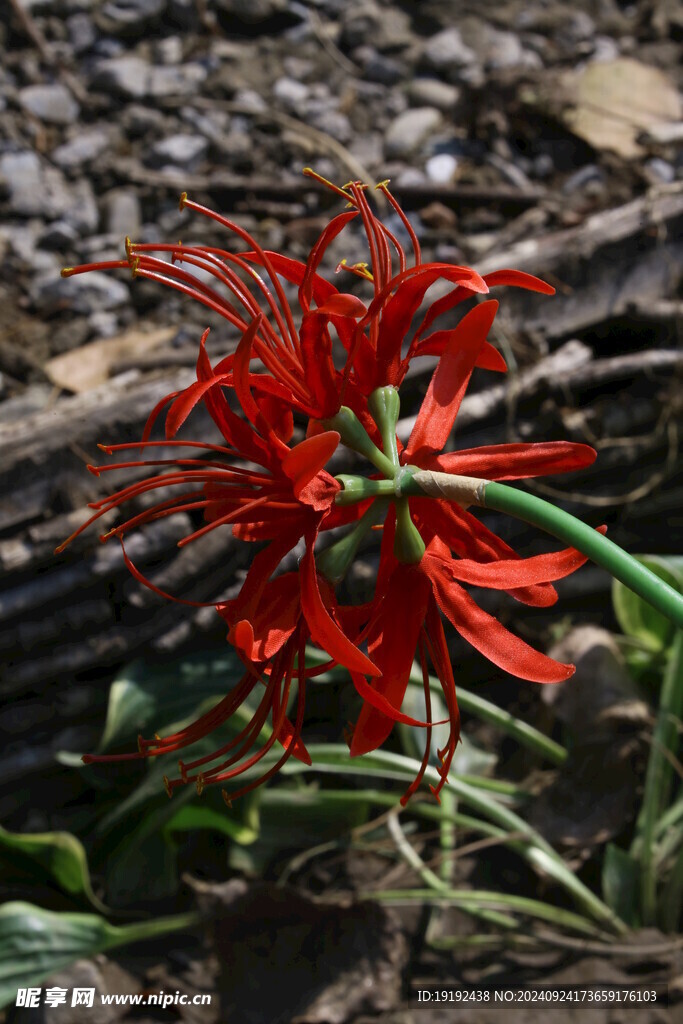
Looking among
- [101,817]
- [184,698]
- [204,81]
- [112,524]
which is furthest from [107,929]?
[204,81]

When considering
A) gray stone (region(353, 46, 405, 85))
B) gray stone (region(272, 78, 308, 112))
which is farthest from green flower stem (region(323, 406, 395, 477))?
gray stone (region(353, 46, 405, 85))

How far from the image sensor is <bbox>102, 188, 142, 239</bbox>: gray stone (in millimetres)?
2324

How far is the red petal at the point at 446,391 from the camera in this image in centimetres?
87

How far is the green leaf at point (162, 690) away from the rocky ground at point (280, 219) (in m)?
0.05

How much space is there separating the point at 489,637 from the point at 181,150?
2.02 metres

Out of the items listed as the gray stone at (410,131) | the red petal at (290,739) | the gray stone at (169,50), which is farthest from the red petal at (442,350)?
the gray stone at (169,50)

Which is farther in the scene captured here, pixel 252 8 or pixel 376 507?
pixel 252 8

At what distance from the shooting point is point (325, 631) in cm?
75

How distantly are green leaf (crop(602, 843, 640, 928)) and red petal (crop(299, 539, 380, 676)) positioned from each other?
1145 millimetres

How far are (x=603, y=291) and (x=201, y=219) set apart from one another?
3.52 feet

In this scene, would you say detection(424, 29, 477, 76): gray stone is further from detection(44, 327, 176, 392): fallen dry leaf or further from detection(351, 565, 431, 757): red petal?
detection(351, 565, 431, 757): red petal

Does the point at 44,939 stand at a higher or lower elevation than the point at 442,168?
lower

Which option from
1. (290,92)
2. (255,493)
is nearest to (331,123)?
(290,92)

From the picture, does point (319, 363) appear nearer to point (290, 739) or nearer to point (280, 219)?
point (290, 739)
